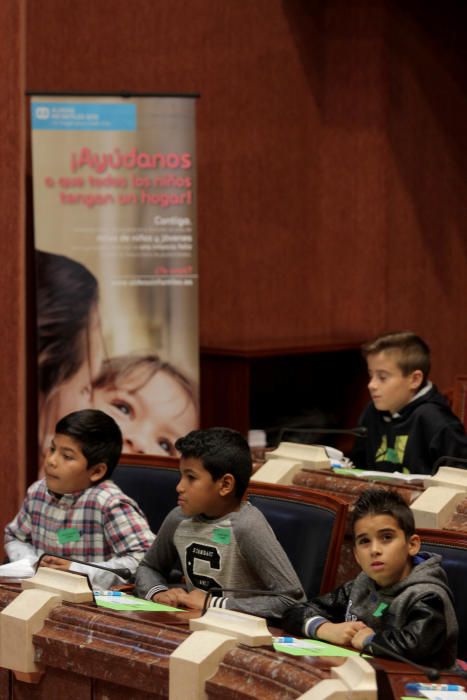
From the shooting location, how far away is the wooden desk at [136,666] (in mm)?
1878

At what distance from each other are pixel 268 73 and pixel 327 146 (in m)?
0.61

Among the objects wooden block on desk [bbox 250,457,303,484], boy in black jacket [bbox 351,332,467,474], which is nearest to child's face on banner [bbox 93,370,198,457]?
boy in black jacket [bbox 351,332,467,474]

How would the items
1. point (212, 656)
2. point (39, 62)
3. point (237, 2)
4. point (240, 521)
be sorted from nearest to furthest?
point (212, 656)
point (240, 521)
point (39, 62)
point (237, 2)

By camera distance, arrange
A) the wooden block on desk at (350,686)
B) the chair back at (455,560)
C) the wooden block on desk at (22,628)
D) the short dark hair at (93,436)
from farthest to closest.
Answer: the short dark hair at (93,436), the chair back at (455,560), the wooden block on desk at (22,628), the wooden block on desk at (350,686)

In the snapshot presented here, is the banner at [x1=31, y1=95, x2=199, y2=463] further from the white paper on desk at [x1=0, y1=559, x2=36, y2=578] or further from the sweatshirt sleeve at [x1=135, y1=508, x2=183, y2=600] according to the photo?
the white paper on desk at [x1=0, y1=559, x2=36, y2=578]

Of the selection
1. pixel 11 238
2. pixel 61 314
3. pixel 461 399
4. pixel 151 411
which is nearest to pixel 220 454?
pixel 11 238

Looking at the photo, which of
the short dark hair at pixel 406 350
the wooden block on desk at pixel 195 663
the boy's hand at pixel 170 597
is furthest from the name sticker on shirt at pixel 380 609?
the short dark hair at pixel 406 350

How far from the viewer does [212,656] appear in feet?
6.41

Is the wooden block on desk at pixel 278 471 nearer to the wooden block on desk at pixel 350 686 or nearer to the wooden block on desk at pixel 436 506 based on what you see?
the wooden block on desk at pixel 436 506

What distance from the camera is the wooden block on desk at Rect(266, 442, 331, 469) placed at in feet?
12.4

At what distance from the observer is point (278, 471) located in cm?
371

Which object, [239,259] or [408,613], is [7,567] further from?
[239,259]

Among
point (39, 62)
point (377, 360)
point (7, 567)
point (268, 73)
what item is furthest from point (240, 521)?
point (268, 73)

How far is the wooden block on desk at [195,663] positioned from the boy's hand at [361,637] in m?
0.48
